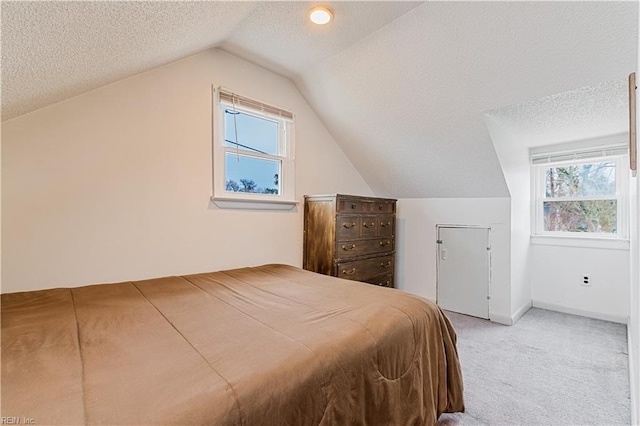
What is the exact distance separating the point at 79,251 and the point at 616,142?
5203mm

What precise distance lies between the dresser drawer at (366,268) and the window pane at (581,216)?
2.25 metres

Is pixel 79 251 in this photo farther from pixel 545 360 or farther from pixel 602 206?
pixel 602 206

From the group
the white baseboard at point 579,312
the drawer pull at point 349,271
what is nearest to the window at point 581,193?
the white baseboard at point 579,312

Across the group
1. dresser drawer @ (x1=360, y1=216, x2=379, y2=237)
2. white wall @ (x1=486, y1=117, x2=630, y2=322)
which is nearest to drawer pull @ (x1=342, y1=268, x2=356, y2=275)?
dresser drawer @ (x1=360, y1=216, x2=379, y2=237)

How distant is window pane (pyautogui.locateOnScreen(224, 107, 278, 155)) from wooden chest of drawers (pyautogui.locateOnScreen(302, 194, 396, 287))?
697 millimetres

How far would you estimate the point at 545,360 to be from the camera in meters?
2.30

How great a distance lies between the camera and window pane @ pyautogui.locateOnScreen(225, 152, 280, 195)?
2.61 metres

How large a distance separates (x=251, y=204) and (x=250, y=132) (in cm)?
71

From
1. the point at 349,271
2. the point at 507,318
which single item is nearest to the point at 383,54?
the point at 349,271

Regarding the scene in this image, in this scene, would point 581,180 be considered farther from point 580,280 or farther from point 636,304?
point 636,304

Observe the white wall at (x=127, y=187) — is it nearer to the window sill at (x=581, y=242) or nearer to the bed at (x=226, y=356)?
the bed at (x=226, y=356)

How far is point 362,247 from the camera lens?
10.2ft

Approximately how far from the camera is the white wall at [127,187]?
1648 mm

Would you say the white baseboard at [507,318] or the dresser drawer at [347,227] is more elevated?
the dresser drawer at [347,227]
